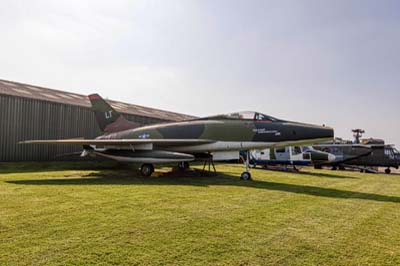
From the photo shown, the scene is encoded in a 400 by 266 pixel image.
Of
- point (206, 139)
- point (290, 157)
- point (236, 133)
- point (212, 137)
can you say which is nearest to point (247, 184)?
point (236, 133)

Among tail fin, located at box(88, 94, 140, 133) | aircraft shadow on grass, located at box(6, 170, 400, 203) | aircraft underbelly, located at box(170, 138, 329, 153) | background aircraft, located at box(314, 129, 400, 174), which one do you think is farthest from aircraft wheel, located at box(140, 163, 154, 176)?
background aircraft, located at box(314, 129, 400, 174)

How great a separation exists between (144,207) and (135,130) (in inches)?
355

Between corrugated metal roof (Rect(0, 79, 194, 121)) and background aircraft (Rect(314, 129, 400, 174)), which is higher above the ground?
corrugated metal roof (Rect(0, 79, 194, 121))

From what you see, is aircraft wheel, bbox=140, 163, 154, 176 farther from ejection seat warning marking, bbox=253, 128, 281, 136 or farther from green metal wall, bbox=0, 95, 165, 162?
green metal wall, bbox=0, 95, 165, 162

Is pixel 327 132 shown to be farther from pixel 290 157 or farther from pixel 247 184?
pixel 290 157

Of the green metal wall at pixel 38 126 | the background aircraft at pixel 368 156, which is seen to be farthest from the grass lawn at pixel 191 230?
the background aircraft at pixel 368 156

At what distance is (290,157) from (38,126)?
1511cm

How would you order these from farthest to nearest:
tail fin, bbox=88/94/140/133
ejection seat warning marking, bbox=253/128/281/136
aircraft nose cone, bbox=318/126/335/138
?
tail fin, bbox=88/94/140/133, ejection seat warning marking, bbox=253/128/281/136, aircraft nose cone, bbox=318/126/335/138

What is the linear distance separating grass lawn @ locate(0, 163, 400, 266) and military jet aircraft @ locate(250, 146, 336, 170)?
12592mm

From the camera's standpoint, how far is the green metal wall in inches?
587

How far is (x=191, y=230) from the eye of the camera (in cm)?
429

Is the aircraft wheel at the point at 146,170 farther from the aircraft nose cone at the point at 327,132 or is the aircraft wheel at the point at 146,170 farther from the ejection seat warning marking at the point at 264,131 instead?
the aircraft nose cone at the point at 327,132

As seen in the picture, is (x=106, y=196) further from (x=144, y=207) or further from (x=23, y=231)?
(x=23, y=231)

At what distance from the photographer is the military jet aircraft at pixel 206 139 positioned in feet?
34.2
